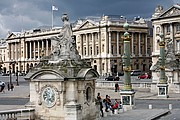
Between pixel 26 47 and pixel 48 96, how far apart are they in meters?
130

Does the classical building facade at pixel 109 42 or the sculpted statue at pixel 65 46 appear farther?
the classical building facade at pixel 109 42

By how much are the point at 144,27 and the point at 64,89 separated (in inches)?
3988

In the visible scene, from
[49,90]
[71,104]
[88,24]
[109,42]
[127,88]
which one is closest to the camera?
[71,104]

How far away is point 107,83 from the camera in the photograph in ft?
195

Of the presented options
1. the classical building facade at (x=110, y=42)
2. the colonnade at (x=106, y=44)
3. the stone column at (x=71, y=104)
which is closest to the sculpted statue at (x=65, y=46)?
the stone column at (x=71, y=104)

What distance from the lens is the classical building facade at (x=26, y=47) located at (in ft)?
458

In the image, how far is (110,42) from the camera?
111562 mm

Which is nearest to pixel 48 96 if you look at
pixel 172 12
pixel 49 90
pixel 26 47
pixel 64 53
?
pixel 49 90

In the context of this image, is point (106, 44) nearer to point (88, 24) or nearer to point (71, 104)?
point (88, 24)

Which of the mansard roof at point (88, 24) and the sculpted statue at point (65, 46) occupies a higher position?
the mansard roof at point (88, 24)

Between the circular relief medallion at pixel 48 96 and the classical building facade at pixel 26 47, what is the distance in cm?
11544

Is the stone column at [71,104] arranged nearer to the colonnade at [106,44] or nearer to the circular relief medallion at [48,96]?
the circular relief medallion at [48,96]

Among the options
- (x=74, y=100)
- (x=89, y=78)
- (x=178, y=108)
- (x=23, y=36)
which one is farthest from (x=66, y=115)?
(x=23, y=36)

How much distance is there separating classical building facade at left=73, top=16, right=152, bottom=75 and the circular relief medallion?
8928cm
